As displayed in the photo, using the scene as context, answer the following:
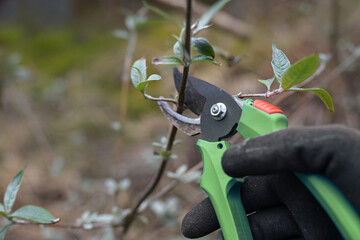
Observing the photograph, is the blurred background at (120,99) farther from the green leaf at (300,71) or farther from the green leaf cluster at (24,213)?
the green leaf at (300,71)

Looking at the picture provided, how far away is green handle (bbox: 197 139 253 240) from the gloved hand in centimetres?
5

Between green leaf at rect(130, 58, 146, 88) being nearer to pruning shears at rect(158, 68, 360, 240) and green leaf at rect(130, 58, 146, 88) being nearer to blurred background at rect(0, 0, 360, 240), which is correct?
pruning shears at rect(158, 68, 360, 240)

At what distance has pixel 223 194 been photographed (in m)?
0.67

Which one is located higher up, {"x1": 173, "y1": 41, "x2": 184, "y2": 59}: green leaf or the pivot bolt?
{"x1": 173, "y1": 41, "x2": 184, "y2": 59}: green leaf

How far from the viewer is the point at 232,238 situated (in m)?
0.65

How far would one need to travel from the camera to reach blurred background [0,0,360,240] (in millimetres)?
1844

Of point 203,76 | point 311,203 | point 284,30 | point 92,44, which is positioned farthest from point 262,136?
point 92,44

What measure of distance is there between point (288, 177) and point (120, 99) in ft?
8.34

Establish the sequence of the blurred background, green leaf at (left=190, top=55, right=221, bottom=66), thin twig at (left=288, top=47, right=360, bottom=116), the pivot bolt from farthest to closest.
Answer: the blurred background
thin twig at (left=288, top=47, right=360, bottom=116)
the pivot bolt
green leaf at (left=190, top=55, right=221, bottom=66)

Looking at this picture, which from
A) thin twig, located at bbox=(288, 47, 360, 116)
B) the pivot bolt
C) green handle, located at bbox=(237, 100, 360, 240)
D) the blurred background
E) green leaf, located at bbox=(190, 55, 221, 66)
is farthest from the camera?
the blurred background

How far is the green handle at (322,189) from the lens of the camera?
51cm

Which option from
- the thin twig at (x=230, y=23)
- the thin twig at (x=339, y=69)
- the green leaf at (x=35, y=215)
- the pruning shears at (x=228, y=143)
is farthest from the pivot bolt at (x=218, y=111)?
the thin twig at (x=230, y=23)

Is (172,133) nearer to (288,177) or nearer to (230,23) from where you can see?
(288,177)

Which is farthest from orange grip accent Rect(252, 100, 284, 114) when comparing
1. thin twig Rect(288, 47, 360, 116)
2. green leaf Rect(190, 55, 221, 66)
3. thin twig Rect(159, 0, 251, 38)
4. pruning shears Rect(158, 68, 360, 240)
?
thin twig Rect(159, 0, 251, 38)
